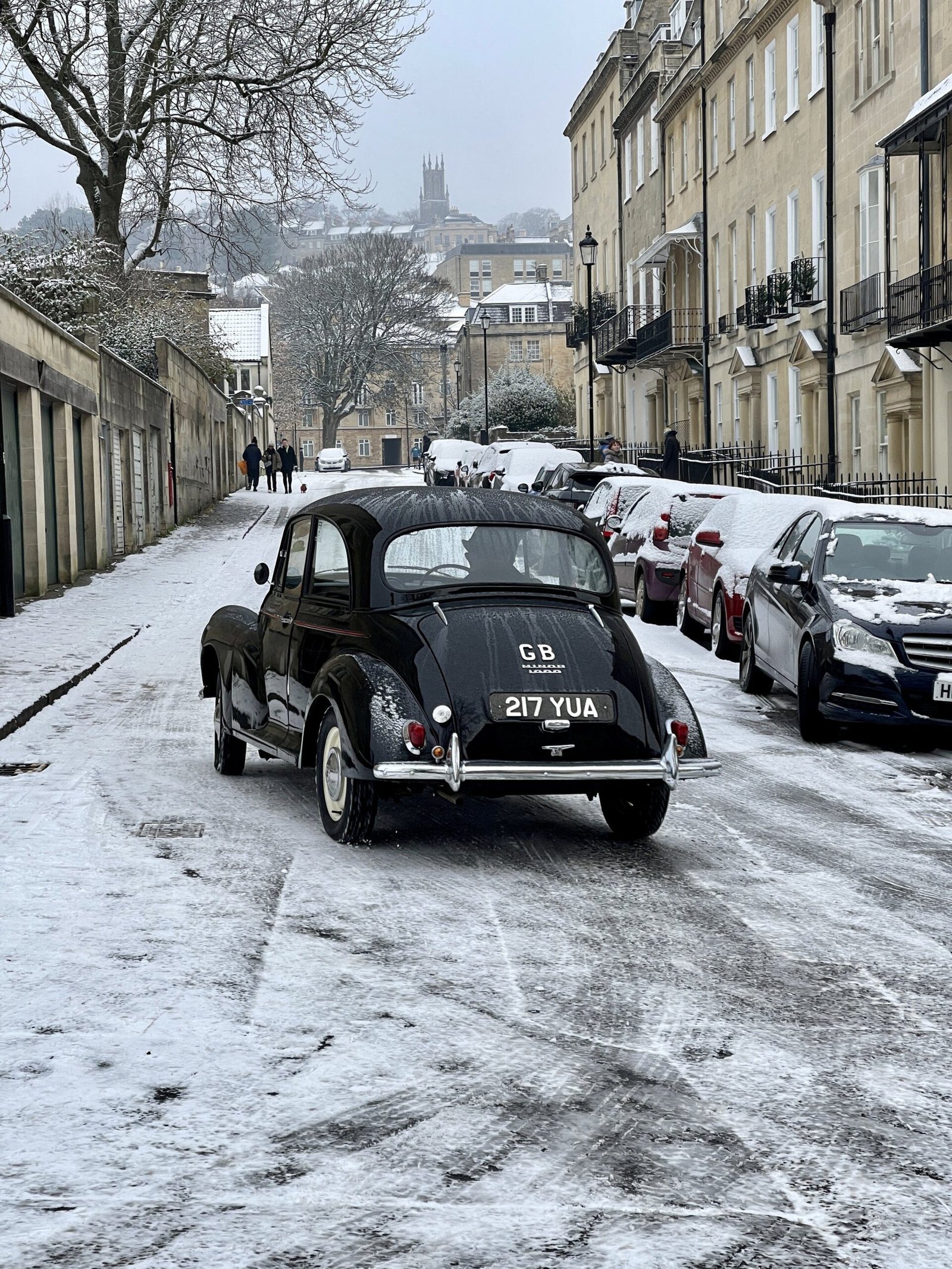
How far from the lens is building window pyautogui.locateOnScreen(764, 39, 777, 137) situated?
123 feet

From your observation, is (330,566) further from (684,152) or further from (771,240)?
(684,152)

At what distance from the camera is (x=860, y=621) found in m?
11.2

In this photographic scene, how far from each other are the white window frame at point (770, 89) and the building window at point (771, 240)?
1.80 meters

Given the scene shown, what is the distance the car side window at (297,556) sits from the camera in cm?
889

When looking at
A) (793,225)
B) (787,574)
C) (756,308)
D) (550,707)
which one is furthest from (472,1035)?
(756,308)

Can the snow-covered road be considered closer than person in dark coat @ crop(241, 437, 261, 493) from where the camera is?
Yes

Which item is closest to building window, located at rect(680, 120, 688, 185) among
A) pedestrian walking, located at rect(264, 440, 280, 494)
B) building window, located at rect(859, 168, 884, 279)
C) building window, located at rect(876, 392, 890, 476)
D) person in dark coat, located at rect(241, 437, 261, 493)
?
person in dark coat, located at rect(241, 437, 261, 493)

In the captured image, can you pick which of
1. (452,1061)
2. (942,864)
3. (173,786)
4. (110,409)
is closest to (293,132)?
(110,409)

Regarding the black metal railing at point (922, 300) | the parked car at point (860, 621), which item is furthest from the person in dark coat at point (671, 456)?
the parked car at point (860, 621)

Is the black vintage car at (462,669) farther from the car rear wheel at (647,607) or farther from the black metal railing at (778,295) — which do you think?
the black metal railing at (778,295)

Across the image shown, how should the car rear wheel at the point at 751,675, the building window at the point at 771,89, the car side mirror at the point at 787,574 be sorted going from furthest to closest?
the building window at the point at 771,89 → the car rear wheel at the point at 751,675 → the car side mirror at the point at 787,574

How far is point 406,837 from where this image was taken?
25.8 ft

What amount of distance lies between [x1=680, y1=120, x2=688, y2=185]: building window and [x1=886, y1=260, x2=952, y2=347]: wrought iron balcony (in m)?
21.7

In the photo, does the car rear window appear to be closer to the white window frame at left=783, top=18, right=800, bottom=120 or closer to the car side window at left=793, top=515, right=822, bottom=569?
the car side window at left=793, top=515, right=822, bottom=569
